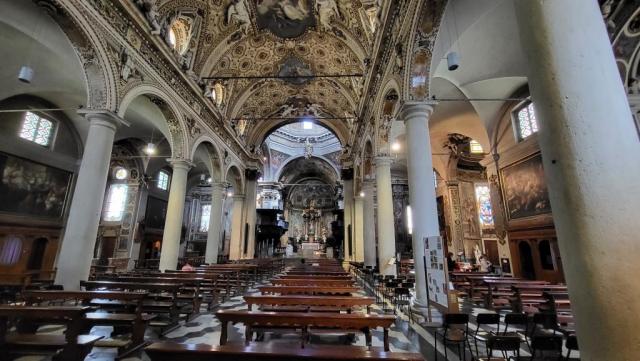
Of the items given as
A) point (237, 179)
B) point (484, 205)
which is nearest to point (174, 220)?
point (237, 179)

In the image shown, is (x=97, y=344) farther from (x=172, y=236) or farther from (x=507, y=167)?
(x=507, y=167)

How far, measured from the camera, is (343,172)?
1838cm

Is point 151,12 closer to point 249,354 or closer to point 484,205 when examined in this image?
point 249,354

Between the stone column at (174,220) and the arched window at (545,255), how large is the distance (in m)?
12.7

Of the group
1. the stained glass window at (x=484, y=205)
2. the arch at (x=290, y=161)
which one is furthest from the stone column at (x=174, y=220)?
the arch at (x=290, y=161)

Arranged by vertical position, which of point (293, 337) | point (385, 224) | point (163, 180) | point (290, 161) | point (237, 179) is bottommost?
point (293, 337)

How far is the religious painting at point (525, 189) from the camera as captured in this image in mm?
9031

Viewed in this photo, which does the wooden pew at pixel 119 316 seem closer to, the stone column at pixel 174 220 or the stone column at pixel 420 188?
the stone column at pixel 420 188

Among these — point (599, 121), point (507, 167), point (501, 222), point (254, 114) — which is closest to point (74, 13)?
point (599, 121)

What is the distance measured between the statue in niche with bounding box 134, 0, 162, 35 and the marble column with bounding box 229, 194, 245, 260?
37.1 ft

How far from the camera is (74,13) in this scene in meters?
5.64

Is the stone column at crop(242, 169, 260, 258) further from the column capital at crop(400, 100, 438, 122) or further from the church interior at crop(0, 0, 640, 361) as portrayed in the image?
the column capital at crop(400, 100, 438, 122)

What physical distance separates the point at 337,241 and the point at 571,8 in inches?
877

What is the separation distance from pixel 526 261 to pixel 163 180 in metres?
20.3
